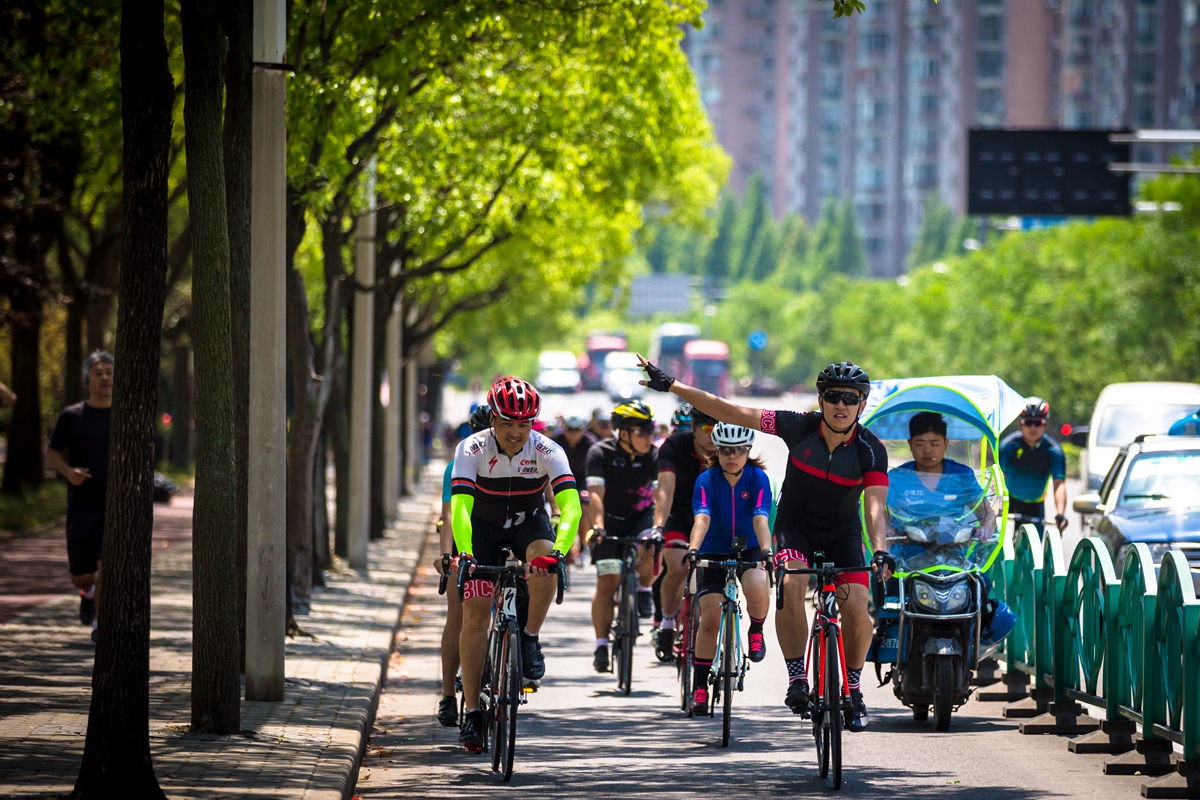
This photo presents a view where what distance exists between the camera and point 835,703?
8562 millimetres

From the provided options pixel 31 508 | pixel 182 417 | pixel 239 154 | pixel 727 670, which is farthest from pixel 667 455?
pixel 182 417

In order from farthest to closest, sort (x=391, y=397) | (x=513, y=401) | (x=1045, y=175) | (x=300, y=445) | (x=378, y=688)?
(x=1045, y=175), (x=391, y=397), (x=300, y=445), (x=378, y=688), (x=513, y=401)

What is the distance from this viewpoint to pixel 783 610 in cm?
934

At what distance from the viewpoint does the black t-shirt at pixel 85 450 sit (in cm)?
1301

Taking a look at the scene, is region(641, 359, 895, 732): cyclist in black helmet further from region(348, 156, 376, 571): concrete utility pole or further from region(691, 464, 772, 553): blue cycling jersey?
region(348, 156, 376, 571): concrete utility pole

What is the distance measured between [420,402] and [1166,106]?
316 feet

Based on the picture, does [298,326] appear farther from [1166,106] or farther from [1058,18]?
[1058,18]

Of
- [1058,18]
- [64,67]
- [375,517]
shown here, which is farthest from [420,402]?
[1058,18]

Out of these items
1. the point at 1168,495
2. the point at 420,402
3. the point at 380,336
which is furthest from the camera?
the point at 420,402

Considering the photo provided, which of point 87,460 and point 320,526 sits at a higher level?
point 87,460

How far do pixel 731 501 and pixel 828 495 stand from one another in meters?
1.58

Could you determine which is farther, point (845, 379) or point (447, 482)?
point (447, 482)

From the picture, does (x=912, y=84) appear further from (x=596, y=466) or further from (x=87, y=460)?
(x=87, y=460)

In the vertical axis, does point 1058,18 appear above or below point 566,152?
above
